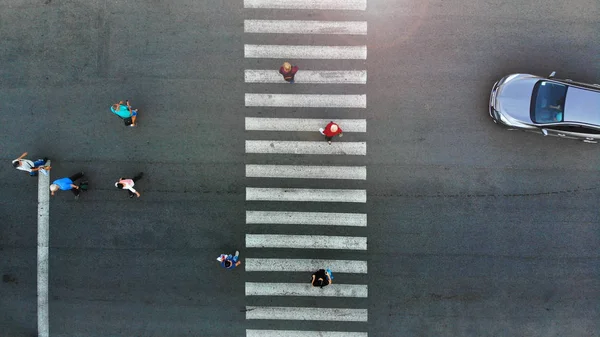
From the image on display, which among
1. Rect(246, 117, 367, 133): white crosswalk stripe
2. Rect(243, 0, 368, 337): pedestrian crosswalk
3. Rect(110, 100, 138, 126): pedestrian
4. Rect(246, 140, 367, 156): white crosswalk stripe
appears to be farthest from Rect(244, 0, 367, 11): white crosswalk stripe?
Rect(110, 100, 138, 126): pedestrian

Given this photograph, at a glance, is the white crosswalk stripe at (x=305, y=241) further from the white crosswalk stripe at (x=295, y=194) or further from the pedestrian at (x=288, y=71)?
the pedestrian at (x=288, y=71)

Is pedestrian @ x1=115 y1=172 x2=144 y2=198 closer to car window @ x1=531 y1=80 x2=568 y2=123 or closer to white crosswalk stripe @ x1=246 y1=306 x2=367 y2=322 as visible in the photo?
white crosswalk stripe @ x1=246 y1=306 x2=367 y2=322

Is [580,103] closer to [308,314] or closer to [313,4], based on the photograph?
[313,4]

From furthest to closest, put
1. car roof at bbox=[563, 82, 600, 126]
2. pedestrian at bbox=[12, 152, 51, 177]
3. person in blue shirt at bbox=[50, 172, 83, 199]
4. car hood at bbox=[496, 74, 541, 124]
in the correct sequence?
car hood at bbox=[496, 74, 541, 124]
car roof at bbox=[563, 82, 600, 126]
pedestrian at bbox=[12, 152, 51, 177]
person in blue shirt at bbox=[50, 172, 83, 199]

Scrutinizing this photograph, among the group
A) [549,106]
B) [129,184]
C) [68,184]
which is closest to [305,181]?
[129,184]

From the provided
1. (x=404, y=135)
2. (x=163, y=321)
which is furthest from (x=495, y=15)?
(x=163, y=321)

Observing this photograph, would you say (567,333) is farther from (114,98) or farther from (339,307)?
(114,98)

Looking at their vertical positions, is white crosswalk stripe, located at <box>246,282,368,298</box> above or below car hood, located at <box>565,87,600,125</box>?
below
